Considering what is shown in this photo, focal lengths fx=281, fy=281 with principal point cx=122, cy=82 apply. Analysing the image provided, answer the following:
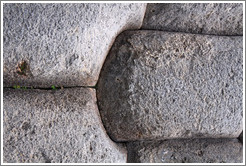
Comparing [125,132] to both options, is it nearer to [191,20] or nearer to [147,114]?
[147,114]

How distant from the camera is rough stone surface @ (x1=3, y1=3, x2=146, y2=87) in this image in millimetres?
909

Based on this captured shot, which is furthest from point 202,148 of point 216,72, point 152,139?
point 216,72

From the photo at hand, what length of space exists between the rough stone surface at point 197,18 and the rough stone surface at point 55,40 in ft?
0.47

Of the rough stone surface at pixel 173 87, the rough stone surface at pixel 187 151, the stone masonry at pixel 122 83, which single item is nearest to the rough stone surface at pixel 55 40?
the stone masonry at pixel 122 83

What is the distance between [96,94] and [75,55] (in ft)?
0.67

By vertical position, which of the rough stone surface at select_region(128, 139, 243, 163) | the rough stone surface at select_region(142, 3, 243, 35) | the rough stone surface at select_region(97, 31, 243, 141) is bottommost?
the rough stone surface at select_region(128, 139, 243, 163)

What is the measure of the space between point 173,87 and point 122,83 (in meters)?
0.19

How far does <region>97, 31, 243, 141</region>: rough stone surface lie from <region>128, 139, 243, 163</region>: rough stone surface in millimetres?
71

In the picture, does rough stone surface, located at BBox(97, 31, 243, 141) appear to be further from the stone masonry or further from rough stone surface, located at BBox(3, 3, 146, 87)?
rough stone surface, located at BBox(3, 3, 146, 87)

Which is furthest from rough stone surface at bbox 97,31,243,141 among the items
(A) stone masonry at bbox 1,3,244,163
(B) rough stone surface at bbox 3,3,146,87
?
(B) rough stone surface at bbox 3,3,146,87

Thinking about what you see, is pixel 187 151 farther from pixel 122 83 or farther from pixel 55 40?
pixel 55 40

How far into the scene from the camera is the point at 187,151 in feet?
3.66

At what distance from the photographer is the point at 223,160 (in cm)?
110

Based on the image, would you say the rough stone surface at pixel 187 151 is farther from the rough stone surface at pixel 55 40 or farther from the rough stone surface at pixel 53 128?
the rough stone surface at pixel 55 40
